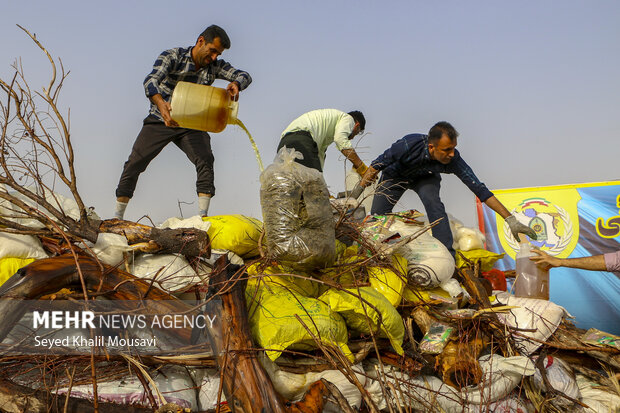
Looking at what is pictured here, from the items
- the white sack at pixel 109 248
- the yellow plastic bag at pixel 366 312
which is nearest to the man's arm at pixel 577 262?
the yellow plastic bag at pixel 366 312

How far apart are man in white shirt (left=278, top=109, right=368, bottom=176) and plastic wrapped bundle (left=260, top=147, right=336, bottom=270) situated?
1.34 metres

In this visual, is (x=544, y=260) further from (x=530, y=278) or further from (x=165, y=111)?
(x=165, y=111)

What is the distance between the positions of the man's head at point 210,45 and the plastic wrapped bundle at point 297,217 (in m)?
1.50

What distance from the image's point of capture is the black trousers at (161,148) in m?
3.10

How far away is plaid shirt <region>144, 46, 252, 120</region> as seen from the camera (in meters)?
3.06

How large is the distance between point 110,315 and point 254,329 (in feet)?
1.73

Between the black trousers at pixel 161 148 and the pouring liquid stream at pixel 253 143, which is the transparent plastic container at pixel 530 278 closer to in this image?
the pouring liquid stream at pixel 253 143

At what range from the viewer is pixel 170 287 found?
6.25 feet

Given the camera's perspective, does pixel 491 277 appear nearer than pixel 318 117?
Yes

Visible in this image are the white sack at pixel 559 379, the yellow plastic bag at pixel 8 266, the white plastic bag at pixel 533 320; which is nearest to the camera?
the yellow plastic bag at pixel 8 266

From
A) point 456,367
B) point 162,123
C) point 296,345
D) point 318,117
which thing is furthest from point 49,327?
point 318,117

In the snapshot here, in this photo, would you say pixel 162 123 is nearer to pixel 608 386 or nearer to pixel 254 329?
pixel 254 329

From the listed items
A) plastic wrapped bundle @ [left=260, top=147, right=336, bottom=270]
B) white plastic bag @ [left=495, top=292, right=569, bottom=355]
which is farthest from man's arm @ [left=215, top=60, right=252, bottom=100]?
white plastic bag @ [left=495, top=292, right=569, bottom=355]

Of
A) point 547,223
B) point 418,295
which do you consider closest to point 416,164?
point 418,295
